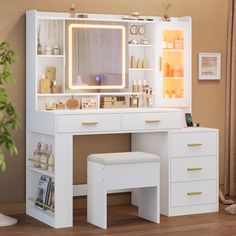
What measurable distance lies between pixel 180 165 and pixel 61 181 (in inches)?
39.7

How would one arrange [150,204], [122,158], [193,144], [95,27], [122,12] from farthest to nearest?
[122,12], [95,27], [193,144], [150,204], [122,158]

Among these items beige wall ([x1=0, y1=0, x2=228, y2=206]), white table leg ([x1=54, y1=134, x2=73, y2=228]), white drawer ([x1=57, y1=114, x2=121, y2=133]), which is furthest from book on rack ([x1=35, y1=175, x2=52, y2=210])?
white drawer ([x1=57, y1=114, x2=121, y2=133])

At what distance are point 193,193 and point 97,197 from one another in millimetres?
879

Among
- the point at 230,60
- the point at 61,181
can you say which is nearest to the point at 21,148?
the point at 61,181

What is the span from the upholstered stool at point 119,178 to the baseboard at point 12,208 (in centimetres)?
67

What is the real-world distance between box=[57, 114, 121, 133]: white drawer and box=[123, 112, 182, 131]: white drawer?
3.8 inches

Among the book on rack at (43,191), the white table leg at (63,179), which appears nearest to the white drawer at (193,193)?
the white table leg at (63,179)

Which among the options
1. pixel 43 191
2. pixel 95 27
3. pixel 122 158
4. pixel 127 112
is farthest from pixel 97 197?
pixel 95 27

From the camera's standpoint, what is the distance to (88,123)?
15.4 feet

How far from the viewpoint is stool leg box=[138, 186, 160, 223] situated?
4793mm

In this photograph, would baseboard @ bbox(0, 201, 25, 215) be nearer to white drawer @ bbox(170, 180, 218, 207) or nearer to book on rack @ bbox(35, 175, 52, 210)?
book on rack @ bbox(35, 175, 52, 210)

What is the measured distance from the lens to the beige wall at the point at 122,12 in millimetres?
5117

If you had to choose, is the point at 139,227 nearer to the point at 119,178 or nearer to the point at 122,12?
the point at 119,178

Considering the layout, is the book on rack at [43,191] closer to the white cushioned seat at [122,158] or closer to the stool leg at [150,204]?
the white cushioned seat at [122,158]
